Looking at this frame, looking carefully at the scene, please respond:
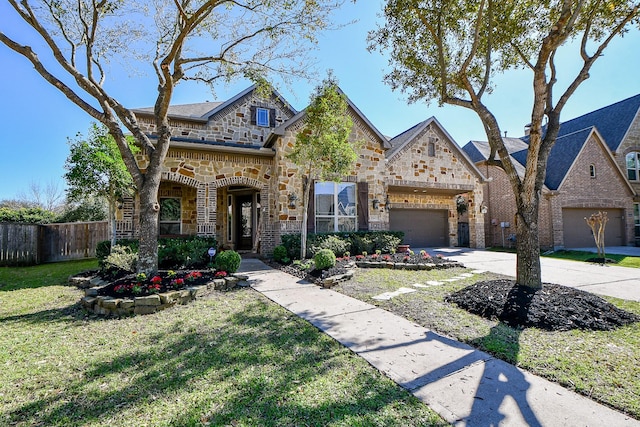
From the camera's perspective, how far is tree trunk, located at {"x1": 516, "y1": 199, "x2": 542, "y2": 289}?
5.38m

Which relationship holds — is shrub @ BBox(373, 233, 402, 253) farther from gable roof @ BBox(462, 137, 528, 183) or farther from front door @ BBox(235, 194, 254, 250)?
gable roof @ BBox(462, 137, 528, 183)

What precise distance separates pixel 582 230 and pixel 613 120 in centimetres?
891

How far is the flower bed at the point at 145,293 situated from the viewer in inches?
202

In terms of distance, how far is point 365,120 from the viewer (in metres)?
12.4

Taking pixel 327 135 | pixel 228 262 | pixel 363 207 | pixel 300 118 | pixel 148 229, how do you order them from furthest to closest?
pixel 363 207
pixel 300 118
pixel 327 135
pixel 228 262
pixel 148 229

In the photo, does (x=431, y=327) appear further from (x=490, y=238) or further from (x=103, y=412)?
(x=490, y=238)

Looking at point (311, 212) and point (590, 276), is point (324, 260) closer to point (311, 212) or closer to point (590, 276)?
point (311, 212)

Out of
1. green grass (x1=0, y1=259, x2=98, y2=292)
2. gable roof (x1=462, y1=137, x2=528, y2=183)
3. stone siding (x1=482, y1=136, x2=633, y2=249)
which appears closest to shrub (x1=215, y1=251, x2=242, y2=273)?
green grass (x1=0, y1=259, x2=98, y2=292)

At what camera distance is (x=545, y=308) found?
4594 millimetres

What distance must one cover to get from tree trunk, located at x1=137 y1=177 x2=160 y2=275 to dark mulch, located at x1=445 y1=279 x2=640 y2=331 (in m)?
6.01

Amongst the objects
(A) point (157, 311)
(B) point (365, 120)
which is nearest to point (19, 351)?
(A) point (157, 311)

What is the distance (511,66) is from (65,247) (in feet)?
57.1

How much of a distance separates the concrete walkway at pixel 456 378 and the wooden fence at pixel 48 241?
12.5 m

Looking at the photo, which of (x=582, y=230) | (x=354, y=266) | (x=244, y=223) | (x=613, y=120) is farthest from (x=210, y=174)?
(x=613, y=120)
